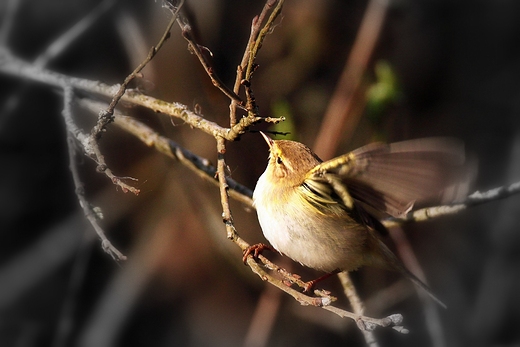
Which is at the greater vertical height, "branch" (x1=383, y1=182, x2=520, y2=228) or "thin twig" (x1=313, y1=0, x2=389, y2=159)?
"thin twig" (x1=313, y1=0, x2=389, y2=159)

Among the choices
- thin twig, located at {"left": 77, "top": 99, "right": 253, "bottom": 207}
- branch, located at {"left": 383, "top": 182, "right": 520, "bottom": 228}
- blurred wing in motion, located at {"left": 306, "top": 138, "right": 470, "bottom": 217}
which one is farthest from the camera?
thin twig, located at {"left": 77, "top": 99, "right": 253, "bottom": 207}

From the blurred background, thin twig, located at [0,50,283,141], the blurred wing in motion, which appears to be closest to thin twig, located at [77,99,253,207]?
thin twig, located at [0,50,283,141]

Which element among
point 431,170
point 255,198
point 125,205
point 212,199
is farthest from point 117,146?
point 431,170

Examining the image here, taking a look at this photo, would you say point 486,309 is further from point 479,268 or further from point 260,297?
point 260,297

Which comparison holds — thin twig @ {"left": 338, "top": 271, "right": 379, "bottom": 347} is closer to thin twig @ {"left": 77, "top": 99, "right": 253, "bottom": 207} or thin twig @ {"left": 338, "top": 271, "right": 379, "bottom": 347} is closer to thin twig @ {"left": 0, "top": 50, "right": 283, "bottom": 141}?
thin twig @ {"left": 77, "top": 99, "right": 253, "bottom": 207}

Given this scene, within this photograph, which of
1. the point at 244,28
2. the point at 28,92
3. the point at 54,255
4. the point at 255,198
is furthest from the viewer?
the point at 244,28

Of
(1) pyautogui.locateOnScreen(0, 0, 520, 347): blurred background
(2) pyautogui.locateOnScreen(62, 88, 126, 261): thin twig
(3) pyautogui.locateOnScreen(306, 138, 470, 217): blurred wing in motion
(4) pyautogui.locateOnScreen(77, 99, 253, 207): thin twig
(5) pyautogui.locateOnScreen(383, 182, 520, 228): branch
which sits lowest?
(2) pyautogui.locateOnScreen(62, 88, 126, 261): thin twig

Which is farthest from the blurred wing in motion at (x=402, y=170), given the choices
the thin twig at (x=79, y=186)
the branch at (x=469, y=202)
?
the thin twig at (x=79, y=186)
